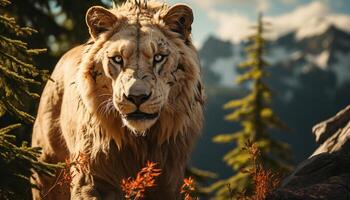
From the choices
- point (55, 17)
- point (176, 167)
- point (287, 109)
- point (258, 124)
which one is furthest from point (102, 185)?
point (287, 109)

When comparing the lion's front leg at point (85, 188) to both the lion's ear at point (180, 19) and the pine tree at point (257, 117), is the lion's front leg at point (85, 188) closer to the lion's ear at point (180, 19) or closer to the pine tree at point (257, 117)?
the lion's ear at point (180, 19)

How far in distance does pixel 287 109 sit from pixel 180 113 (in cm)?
19640

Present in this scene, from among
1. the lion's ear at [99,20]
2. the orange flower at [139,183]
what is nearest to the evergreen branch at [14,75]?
the orange flower at [139,183]

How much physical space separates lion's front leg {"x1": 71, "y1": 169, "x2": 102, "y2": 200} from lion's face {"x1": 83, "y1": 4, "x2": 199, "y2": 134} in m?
0.73

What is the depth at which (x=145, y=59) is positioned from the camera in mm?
6273

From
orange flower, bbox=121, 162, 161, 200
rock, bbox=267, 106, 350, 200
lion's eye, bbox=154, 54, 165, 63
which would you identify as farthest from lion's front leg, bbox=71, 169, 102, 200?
rock, bbox=267, 106, 350, 200

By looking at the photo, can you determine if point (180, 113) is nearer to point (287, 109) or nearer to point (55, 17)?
point (55, 17)

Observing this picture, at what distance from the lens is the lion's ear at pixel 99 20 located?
22.4 feet

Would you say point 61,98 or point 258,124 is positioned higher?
point 61,98

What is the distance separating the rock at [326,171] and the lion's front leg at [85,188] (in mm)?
1968

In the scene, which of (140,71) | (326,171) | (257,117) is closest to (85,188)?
(140,71)

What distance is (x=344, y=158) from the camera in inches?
271

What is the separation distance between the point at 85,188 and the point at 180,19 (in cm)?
221

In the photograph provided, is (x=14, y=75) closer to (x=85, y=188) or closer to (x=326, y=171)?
(x=85, y=188)
